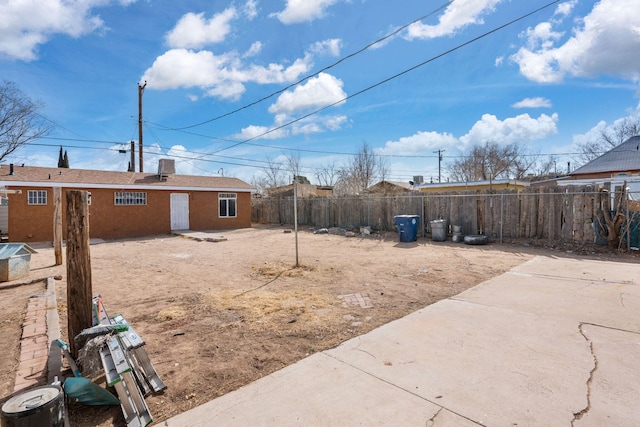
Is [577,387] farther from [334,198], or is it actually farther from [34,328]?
[334,198]

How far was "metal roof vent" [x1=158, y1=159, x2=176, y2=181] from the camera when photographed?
710 inches

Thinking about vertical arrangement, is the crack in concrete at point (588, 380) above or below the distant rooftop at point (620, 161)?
below

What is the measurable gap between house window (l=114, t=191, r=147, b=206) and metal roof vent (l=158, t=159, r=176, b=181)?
156 cm

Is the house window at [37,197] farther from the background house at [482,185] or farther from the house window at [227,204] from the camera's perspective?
the background house at [482,185]

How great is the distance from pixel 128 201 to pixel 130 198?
0.58 ft

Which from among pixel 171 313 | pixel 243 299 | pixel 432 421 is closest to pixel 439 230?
pixel 243 299

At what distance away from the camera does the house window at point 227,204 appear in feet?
64.8

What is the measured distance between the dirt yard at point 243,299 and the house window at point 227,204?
8.73 m

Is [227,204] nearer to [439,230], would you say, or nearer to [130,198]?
[130,198]

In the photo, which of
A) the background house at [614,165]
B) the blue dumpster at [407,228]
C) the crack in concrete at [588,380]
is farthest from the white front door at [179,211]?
the background house at [614,165]

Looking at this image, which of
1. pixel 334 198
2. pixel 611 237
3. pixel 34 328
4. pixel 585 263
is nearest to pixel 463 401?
pixel 34 328

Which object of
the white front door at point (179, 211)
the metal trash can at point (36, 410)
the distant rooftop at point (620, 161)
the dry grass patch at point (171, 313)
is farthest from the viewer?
the distant rooftop at point (620, 161)

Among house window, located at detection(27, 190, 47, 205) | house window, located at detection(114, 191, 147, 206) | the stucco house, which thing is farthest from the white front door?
house window, located at detection(27, 190, 47, 205)

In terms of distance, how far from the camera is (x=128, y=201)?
16.4 meters
